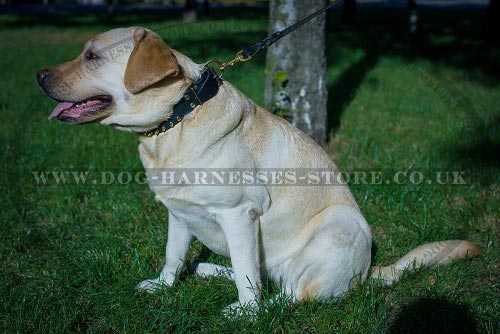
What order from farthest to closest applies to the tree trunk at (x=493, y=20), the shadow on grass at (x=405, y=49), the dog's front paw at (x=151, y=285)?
1. the tree trunk at (x=493, y=20)
2. the shadow on grass at (x=405, y=49)
3. the dog's front paw at (x=151, y=285)

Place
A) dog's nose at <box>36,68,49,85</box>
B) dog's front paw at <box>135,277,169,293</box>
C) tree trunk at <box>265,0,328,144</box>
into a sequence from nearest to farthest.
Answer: dog's nose at <box>36,68,49,85</box> → dog's front paw at <box>135,277,169,293</box> → tree trunk at <box>265,0,328,144</box>

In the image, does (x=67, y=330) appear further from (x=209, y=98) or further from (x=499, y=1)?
(x=499, y=1)

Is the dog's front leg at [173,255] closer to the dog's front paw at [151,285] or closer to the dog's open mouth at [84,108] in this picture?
the dog's front paw at [151,285]

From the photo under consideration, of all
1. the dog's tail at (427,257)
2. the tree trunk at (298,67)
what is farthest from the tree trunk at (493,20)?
the dog's tail at (427,257)

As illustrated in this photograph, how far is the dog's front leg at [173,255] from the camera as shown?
3125 mm

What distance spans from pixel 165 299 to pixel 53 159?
2.97 m

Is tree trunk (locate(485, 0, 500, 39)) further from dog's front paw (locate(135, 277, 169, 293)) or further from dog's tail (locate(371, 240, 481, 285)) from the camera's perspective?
dog's front paw (locate(135, 277, 169, 293))

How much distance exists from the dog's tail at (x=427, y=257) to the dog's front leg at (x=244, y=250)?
2.64 feet

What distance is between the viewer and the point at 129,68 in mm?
2516

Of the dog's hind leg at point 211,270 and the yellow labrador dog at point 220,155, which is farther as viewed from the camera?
the dog's hind leg at point 211,270

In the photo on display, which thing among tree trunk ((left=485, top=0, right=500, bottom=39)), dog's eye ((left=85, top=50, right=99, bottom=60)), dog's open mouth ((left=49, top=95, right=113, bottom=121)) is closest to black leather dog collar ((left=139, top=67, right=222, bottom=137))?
dog's open mouth ((left=49, top=95, right=113, bottom=121))

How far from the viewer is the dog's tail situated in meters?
3.16

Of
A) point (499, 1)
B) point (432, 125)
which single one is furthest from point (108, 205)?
point (499, 1)

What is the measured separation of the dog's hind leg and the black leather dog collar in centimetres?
109
